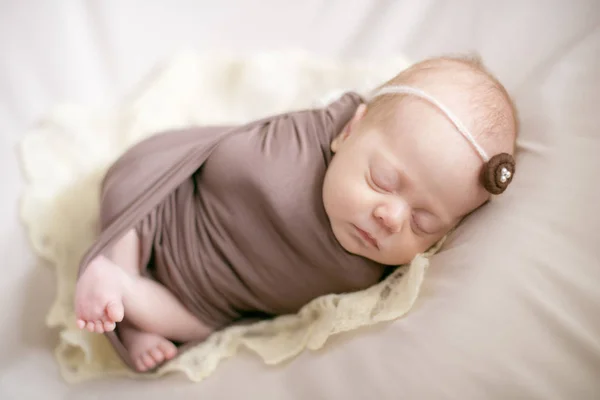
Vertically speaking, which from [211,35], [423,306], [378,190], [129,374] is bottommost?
[129,374]

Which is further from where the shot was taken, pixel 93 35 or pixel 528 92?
pixel 93 35

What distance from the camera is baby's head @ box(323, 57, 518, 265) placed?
2.39ft

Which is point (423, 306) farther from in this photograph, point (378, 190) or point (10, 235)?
point (10, 235)

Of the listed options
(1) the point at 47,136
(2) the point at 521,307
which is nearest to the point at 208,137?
(1) the point at 47,136

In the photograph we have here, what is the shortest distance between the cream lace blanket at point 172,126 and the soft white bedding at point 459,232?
0.09 feet

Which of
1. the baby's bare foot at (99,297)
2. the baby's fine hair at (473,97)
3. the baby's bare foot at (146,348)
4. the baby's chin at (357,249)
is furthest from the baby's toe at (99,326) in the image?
the baby's fine hair at (473,97)

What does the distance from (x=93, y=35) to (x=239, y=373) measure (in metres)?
0.79

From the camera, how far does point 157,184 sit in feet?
2.94

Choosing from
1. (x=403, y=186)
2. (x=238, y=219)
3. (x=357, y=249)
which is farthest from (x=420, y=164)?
(x=238, y=219)

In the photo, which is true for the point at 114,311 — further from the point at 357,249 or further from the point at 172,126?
the point at 172,126

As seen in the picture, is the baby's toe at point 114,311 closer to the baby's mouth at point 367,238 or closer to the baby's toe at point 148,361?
the baby's toe at point 148,361

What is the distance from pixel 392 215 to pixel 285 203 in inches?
7.4

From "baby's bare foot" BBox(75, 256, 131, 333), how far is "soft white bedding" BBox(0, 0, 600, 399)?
14 cm

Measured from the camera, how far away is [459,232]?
0.78 m
